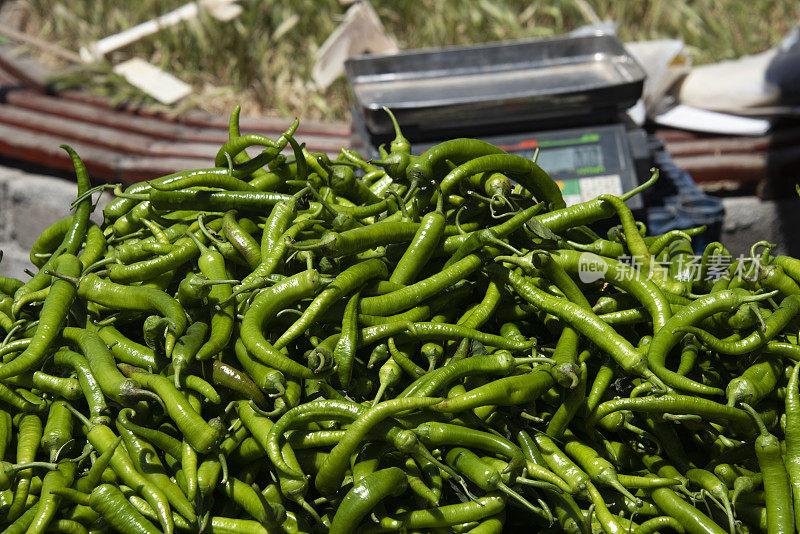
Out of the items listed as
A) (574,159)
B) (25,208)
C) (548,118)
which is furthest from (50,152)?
(574,159)

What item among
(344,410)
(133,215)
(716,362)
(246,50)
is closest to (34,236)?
(246,50)

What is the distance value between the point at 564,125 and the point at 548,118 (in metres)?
0.09

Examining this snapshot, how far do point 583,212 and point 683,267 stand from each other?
12.6 inches

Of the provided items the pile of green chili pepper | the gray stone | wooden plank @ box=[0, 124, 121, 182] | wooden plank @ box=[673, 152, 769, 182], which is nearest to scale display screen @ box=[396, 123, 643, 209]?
the pile of green chili pepper

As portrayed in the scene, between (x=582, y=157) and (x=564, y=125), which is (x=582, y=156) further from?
(x=564, y=125)

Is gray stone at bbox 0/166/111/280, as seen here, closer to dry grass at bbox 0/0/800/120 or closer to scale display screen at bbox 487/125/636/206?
dry grass at bbox 0/0/800/120

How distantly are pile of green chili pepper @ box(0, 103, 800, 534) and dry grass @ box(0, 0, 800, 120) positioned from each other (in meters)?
3.40

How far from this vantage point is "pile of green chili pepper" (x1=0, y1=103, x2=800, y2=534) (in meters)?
1.42

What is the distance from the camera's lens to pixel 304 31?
5410mm

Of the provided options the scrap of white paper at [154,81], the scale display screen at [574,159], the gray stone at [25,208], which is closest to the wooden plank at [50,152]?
the gray stone at [25,208]

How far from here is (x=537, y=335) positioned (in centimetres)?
177

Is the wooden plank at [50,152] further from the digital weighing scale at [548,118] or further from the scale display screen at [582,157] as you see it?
the scale display screen at [582,157]

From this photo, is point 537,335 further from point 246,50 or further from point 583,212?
point 246,50

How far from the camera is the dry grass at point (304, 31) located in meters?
5.16
